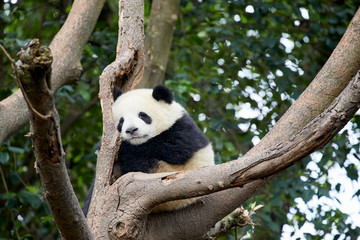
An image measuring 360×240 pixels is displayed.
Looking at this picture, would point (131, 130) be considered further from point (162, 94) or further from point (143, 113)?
point (162, 94)

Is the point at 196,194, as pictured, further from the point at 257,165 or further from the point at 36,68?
the point at 36,68

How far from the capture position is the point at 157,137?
3.79 meters

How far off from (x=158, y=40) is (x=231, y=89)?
1125 millimetres

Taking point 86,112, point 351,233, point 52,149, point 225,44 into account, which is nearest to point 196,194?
point 52,149

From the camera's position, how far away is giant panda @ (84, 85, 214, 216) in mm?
3596

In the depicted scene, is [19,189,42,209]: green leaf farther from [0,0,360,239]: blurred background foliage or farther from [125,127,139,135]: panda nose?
[125,127,139,135]: panda nose

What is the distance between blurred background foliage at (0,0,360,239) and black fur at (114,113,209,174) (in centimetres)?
123

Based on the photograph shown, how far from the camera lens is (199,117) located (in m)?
5.77

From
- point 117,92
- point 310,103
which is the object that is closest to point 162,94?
point 117,92

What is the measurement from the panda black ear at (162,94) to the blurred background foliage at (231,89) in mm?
1031

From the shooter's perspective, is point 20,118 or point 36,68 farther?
point 20,118

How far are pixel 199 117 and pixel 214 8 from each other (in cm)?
192

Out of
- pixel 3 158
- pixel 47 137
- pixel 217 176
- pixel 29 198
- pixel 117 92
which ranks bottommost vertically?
pixel 29 198

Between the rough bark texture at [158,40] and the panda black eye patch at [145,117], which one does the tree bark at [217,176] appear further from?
the rough bark texture at [158,40]
